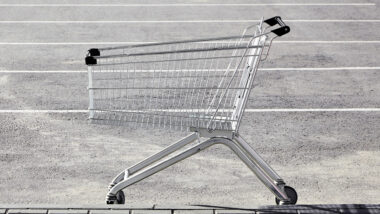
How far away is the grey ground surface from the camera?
6.21 metres

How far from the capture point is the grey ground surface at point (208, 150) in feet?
20.4

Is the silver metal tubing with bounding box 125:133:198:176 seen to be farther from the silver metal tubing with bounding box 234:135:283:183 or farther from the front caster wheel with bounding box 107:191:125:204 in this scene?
the silver metal tubing with bounding box 234:135:283:183

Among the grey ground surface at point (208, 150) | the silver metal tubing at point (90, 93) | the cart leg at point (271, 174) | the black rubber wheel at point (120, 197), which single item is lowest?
the grey ground surface at point (208, 150)

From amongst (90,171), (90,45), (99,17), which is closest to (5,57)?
(90,45)

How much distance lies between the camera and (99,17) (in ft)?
40.3

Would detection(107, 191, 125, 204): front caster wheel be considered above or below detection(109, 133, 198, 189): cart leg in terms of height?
below

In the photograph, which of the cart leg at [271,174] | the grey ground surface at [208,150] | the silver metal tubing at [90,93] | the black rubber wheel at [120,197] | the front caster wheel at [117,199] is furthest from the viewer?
the grey ground surface at [208,150]

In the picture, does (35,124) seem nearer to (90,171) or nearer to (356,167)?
(90,171)

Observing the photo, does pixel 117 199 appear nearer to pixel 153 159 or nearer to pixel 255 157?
pixel 153 159

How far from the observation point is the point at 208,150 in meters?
7.06

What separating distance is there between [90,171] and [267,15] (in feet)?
21.6

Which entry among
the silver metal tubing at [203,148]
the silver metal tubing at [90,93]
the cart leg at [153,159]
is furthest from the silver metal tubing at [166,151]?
the silver metal tubing at [90,93]

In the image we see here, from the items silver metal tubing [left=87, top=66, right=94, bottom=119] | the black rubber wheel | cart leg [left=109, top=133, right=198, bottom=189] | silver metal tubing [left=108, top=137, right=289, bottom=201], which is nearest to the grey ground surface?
the black rubber wheel

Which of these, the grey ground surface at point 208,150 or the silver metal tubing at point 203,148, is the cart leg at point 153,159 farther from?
the grey ground surface at point 208,150
